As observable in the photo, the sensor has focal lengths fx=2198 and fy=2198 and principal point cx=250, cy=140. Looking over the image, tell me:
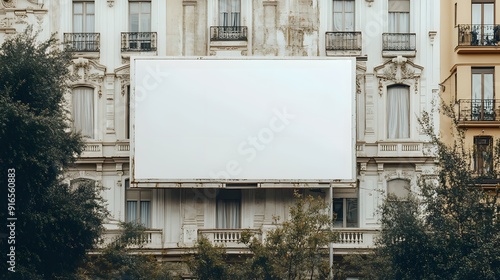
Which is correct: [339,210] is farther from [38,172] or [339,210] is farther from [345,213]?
[38,172]

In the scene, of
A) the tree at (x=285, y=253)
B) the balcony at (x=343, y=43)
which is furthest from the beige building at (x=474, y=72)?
the tree at (x=285, y=253)

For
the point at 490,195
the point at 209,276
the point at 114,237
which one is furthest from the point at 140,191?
the point at 490,195

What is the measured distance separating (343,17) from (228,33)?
16.7ft

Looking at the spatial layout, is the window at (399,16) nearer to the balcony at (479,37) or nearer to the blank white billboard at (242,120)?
the balcony at (479,37)

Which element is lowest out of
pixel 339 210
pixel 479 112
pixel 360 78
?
pixel 339 210

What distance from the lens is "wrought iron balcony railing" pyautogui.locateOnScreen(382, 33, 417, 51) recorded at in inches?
3765

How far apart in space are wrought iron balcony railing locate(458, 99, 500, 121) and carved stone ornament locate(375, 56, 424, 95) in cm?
239

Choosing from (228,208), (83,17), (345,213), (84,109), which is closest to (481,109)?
(345,213)

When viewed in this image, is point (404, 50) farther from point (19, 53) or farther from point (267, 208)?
point (19, 53)

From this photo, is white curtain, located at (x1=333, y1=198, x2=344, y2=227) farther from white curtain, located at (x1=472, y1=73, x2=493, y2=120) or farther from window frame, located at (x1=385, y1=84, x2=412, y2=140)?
white curtain, located at (x1=472, y1=73, x2=493, y2=120)

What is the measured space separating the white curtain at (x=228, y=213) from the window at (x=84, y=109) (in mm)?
6429

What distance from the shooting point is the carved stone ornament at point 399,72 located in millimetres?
95500

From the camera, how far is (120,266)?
285ft

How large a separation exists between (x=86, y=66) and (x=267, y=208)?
10.00m
